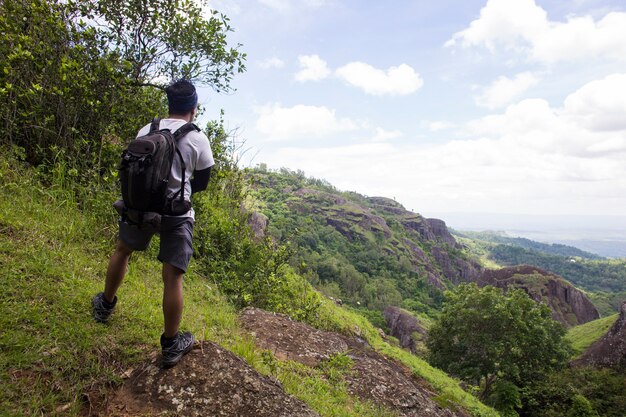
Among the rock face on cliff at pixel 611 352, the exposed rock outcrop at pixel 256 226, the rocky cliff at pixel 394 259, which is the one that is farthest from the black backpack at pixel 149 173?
the rocky cliff at pixel 394 259

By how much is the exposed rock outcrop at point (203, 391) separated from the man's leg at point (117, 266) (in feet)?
2.65

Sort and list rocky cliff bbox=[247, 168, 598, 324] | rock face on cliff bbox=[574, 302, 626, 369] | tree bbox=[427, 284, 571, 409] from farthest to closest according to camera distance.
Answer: rocky cliff bbox=[247, 168, 598, 324] → rock face on cliff bbox=[574, 302, 626, 369] → tree bbox=[427, 284, 571, 409]

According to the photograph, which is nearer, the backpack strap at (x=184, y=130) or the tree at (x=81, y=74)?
the backpack strap at (x=184, y=130)

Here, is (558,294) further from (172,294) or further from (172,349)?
(172,294)

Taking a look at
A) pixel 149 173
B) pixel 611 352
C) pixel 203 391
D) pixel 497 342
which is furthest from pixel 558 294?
pixel 149 173

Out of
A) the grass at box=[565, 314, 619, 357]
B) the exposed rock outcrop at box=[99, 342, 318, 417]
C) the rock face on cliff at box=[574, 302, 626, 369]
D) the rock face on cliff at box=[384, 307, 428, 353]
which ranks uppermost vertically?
the exposed rock outcrop at box=[99, 342, 318, 417]

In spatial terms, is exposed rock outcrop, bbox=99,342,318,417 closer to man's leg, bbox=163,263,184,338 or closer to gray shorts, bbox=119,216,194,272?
man's leg, bbox=163,263,184,338

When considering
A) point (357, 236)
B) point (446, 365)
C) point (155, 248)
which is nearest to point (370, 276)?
point (357, 236)

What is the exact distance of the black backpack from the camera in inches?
109

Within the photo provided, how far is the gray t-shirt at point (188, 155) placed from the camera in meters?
3.00

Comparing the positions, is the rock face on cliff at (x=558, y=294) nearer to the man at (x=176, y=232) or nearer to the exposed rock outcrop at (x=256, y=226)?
the exposed rock outcrop at (x=256, y=226)

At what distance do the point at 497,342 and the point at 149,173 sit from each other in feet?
93.1

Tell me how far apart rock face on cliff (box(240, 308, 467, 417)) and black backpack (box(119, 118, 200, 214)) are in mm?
3608

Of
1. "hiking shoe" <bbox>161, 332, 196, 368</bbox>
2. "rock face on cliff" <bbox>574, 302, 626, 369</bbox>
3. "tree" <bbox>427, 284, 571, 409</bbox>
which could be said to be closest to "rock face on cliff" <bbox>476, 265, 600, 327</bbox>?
"rock face on cliff" <bbox>574, 302, 626, 369</bbox>
